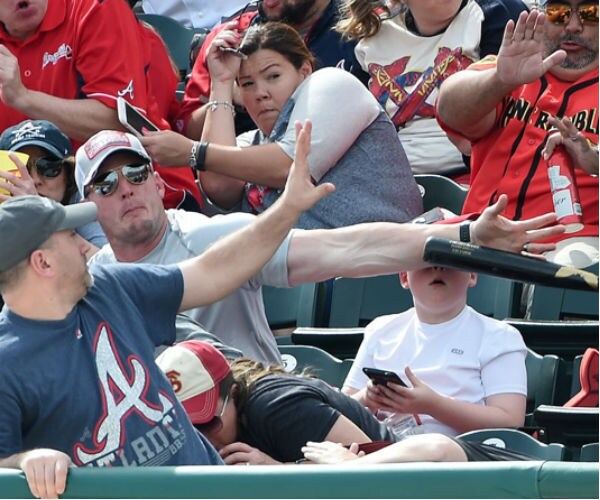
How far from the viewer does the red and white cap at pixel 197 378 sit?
3.48m

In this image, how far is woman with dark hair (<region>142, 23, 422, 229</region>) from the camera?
4820 mm

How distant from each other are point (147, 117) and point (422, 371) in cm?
192

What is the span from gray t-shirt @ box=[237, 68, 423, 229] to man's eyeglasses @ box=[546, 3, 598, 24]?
67 centimetres

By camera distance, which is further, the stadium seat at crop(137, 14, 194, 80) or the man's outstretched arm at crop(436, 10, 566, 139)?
the stadium seat at crop(137, 14, 194, 80)

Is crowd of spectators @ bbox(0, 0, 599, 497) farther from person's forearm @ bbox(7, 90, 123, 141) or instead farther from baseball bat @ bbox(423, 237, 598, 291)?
baseball bat @ bbox(423, 237, 598, 291)

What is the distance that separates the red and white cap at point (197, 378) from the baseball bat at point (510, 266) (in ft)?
1.92

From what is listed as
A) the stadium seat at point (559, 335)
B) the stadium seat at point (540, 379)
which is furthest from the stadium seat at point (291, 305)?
the stadium seat at point (540, 379)

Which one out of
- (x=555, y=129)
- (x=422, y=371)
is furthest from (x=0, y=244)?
(x=555, y=129)

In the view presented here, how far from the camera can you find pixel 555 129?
4.54 meters

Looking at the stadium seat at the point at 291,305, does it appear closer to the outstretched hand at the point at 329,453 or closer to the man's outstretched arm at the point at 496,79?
the man's outstretched arm at the point at 496,79

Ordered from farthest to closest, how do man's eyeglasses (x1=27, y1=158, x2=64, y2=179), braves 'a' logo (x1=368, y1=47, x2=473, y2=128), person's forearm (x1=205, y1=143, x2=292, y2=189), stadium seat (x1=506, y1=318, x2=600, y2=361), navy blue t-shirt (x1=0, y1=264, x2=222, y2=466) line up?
braves 'a' logo (x1=368, y1=47, x2=473, y2=128) < man's eyeglasses (x1=27, y1=158, x2=64, y2=179) < person's forearm (x1=205, y1=143, x2=292, y2=189) < stadium seat (x1=506, y1=318, x2=600, y2=361) < navy blue t-shirt (x1=0, y1=264, x2=222, y2=466)

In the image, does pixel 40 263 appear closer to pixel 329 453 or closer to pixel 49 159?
pixel 329 453

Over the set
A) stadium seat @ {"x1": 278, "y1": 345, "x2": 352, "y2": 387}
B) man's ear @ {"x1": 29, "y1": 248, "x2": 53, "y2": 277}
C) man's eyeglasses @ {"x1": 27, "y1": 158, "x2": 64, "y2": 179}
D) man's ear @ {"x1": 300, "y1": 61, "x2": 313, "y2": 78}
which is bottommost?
stadium seat @ {"x1": 278, "y1": 345, "x2": 352, "y2": 387}

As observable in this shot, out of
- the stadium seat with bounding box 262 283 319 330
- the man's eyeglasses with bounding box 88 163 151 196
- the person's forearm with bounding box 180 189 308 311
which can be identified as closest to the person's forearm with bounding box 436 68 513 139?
the stadium seat with bounding box 262 283 319 330
